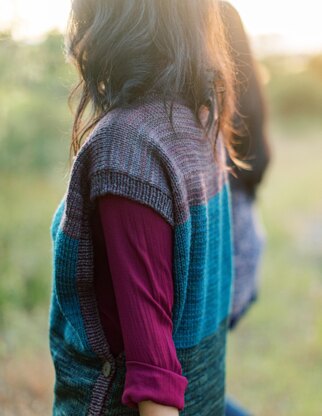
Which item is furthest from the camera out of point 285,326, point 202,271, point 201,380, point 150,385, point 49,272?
point 49,272

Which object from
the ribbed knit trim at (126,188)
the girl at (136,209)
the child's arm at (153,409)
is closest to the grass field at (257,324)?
the girl at (136,209)

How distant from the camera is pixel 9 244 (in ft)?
13.7

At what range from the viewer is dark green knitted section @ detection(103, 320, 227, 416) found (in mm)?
1339

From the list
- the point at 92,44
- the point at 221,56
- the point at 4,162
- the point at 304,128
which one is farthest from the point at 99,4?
the point at 304,128

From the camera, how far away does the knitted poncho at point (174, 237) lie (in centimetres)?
121

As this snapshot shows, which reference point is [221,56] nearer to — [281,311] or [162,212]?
[162,212]

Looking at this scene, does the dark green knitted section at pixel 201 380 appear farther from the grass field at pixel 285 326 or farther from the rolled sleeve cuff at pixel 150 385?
the grass field at pixel 285 326

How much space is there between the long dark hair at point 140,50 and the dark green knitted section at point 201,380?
52 cm

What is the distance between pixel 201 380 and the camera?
1498 millimetres

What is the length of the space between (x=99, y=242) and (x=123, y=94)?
0.93ft

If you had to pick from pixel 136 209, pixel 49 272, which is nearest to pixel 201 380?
Result: pixel 136 209

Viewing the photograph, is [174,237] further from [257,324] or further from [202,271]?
[257,324]

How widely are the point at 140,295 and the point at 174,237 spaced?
0.44ft

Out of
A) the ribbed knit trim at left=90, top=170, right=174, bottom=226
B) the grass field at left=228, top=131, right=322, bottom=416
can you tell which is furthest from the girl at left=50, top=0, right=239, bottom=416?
the grass field at left=228, top=131, right=322, bottom=416
